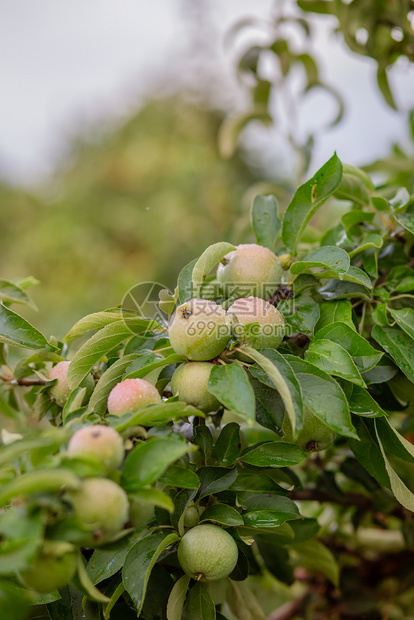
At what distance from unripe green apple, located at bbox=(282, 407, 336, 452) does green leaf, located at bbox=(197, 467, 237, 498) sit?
62 millimetres

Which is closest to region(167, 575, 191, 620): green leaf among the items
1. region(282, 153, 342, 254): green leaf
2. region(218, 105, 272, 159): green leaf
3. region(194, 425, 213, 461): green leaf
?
region(194, 425, 213, 461): green leaf

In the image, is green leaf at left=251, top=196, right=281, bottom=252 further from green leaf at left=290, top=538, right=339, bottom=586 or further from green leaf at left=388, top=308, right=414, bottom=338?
green leaf at left=290, top=538, right=339, bottom=586

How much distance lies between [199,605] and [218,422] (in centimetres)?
19

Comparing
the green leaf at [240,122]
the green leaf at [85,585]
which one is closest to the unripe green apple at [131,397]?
the green leaf at [85,585]

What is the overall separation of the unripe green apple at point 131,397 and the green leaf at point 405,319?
25cm

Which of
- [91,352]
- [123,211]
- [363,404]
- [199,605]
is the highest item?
[91,352]

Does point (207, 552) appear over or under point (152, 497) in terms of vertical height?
under

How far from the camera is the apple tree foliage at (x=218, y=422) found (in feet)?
1.06

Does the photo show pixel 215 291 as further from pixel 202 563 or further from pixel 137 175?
pixel 137 175

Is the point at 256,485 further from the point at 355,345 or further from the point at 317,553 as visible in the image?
the point at 317,553

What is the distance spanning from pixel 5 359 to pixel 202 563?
1.16 ft

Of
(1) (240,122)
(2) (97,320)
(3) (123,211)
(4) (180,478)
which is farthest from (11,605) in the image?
(3) (123,211)

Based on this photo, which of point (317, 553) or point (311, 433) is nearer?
point (311, 433)

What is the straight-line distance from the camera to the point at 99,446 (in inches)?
12.4
